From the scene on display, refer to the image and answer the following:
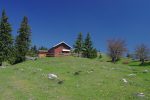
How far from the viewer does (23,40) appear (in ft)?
238

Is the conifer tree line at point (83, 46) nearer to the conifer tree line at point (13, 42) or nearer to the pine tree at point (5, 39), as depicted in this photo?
the conifer tree line at point (13, 42)

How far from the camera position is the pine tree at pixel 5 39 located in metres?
62.9

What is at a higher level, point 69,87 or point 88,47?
point 88,47

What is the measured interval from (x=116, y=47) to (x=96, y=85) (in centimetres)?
7045

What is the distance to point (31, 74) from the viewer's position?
3612 centimetres

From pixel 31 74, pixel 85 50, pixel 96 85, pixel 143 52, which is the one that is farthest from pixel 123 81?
pixel 143 52

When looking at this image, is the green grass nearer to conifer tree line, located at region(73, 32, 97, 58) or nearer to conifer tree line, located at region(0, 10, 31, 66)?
conifer tree line, located at region(0, 10, 31, 66)

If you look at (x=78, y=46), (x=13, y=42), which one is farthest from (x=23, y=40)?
(x=78, y=46)

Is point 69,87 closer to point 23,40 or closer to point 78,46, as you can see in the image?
point 23,40

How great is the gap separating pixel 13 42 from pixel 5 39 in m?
2.71

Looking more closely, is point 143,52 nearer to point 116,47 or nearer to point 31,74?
point 116,47

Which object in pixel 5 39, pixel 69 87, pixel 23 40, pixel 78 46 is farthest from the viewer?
pixel 78 46

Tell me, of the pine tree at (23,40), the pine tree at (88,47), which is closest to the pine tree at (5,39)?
the pine tree at (23,40)

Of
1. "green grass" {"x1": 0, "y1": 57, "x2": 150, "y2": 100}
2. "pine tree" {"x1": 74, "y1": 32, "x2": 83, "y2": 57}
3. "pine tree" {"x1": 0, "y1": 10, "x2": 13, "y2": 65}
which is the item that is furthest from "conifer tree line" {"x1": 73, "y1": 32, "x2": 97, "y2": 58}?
"green grass" {"x1": 0, "y1": 57, "x2": 150, "y2": 100}
